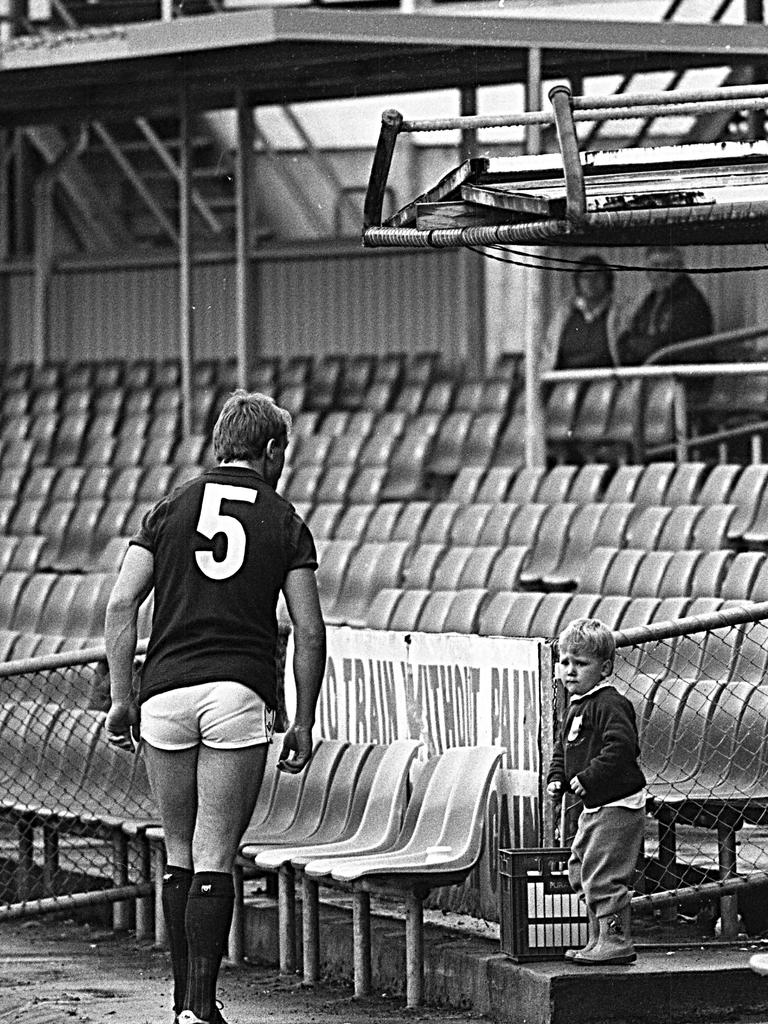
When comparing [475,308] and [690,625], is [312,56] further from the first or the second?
[690,625]

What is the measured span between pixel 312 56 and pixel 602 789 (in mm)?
9652

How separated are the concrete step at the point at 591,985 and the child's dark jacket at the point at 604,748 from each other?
54 cm

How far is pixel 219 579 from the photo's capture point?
20.0 ft

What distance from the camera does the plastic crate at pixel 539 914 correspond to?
22.7ft

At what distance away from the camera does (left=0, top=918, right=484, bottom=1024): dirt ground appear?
7.13m

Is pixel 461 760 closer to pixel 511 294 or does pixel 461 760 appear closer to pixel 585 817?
pixel 585 817

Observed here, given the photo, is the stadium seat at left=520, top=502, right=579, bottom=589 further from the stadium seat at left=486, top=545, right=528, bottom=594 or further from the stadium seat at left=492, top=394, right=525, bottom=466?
the stadium seat at left=492, top=394, right=525, bottom=466

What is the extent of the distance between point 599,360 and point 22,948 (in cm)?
757

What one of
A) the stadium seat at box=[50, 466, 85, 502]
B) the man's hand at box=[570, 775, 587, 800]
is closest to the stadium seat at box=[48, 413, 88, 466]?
the stadium seat at box=[50, 466, 85, 502]

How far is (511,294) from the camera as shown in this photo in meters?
19.3

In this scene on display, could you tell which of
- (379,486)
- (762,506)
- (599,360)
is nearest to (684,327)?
(599,360)

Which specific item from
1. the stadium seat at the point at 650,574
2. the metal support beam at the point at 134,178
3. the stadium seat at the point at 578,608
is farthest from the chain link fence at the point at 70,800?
the metal support beam at the point at 134,178

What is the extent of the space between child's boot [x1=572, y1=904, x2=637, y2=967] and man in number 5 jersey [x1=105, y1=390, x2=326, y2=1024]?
1.29 m

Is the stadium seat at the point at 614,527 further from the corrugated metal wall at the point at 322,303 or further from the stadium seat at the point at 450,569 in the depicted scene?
the corrugated metal wall at the point at 322,303
